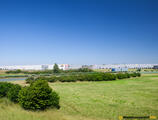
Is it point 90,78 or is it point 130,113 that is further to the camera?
point 90,78

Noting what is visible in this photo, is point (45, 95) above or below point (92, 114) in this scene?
above

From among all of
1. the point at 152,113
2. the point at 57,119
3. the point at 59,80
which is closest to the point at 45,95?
the point at 57,119

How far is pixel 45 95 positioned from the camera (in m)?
10.3

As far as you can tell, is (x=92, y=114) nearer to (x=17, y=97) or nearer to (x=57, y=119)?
(x=57, y=119)

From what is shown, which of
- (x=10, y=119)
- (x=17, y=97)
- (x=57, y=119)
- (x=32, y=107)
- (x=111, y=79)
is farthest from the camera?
(x=111, y=79)

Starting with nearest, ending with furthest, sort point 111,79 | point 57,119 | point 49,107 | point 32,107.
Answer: point 57,119 → point 32,107 → point 49,107 → point 111,79

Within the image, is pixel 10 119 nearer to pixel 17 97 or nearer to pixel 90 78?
pixel 17 97

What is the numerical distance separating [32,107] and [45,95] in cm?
136

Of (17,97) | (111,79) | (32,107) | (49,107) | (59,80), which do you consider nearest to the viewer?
(32,107)

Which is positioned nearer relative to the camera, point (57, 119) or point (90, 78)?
point (57, 119)

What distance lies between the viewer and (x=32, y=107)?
10.0 m

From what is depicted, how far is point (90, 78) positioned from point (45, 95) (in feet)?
84.0

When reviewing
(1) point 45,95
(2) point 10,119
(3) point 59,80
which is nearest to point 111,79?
(3) point 59,80

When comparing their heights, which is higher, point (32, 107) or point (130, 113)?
point (32, 107)
